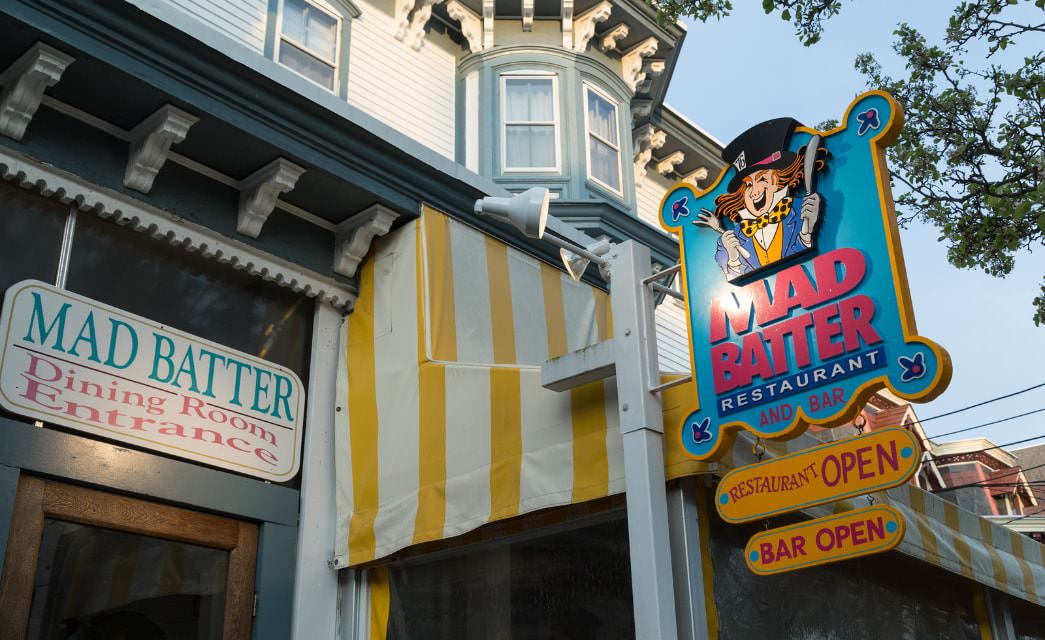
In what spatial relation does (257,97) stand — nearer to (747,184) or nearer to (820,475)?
(747,184)

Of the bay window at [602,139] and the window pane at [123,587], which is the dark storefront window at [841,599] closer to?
the window pane at [123,587]

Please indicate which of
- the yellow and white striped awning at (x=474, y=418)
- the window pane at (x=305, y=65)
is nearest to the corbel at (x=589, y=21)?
the window pane at (x=305, y=65)

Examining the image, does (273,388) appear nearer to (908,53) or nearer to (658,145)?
(908,53)

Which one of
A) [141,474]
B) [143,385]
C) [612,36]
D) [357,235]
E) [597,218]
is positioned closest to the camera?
[141,474]

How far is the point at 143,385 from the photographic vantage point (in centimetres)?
613

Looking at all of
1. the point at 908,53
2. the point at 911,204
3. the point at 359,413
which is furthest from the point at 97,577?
the point at 908,53

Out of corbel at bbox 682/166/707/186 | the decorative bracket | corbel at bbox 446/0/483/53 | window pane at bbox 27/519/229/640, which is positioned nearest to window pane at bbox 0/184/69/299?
window pane at bbox 27/519/229/640

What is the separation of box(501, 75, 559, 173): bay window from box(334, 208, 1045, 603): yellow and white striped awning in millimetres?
4363

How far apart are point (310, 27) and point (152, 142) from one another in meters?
5.44

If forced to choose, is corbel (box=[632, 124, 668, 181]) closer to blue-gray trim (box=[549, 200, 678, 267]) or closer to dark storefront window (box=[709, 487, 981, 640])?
blue-gray trim (box=[549, 200, 678, 267])

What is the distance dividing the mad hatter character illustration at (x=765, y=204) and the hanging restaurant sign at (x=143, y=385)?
3.28 m

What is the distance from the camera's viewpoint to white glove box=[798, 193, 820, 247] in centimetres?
505

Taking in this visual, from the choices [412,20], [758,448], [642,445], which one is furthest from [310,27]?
[758,448]

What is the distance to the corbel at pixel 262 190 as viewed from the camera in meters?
6.88
